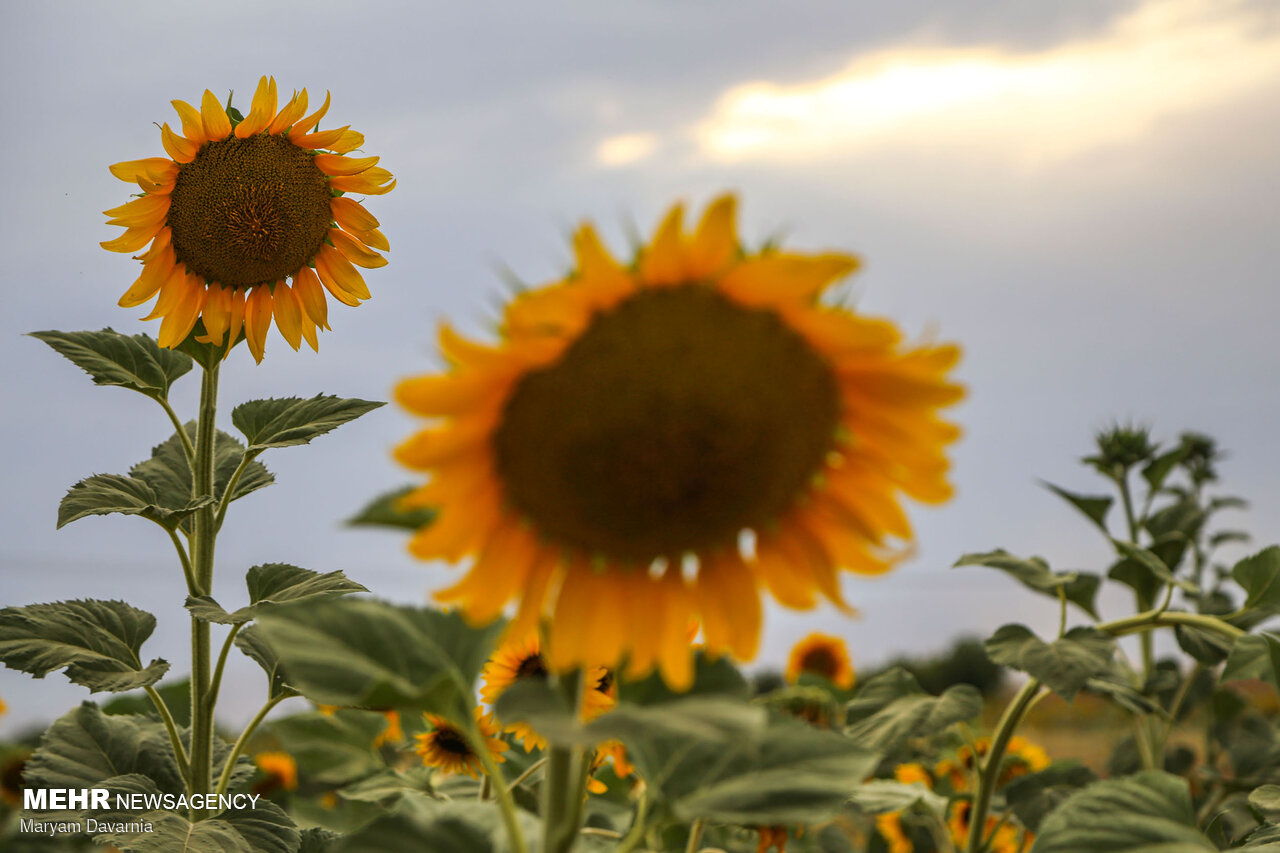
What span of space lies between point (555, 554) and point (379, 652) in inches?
5.7

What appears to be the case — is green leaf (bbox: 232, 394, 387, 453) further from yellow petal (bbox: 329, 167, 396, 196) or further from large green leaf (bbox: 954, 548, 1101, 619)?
large green leaf (bbox: 954, 548, 1101, 619)

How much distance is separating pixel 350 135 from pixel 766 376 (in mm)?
1127

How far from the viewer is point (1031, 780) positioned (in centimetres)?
184

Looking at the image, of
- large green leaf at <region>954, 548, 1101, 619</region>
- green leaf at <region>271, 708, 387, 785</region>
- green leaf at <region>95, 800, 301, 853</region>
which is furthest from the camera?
large green leaf at <region>954, 548, 1101, 619</region>

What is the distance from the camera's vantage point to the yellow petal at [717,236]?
2.11 feet

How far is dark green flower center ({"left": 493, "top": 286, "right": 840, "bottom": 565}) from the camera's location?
68 centimetres

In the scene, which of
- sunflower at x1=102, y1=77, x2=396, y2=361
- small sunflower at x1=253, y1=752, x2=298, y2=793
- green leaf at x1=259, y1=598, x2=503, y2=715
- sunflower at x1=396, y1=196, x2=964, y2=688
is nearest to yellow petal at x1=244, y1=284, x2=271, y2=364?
sunflower at x1=102, y1=77, x2=396, y2=361

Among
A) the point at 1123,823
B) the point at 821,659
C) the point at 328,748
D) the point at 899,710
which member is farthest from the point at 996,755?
the point at 821,659

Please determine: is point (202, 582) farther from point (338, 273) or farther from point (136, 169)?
point (136, 169)

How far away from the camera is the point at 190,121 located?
5.16 feet

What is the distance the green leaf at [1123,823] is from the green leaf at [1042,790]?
83 centimetres

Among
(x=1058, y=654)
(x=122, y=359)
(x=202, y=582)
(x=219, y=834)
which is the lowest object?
(x=219, y=834)

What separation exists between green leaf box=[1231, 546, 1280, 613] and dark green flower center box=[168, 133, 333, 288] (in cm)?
153

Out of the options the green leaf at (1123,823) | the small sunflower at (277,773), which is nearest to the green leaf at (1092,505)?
the green leaf at (1123,823)
